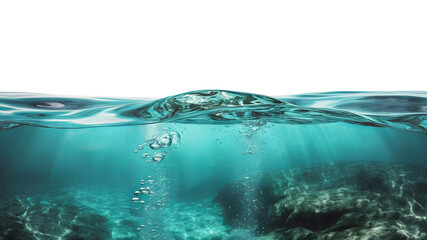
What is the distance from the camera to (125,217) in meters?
9.51

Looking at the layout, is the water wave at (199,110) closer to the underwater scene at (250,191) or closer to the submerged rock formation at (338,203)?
the underwater scene at (250,191)

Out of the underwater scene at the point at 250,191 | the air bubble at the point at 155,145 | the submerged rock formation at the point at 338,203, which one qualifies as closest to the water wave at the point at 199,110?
the underwater scene at the point at 250,191

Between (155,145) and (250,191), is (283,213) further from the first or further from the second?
(155,145)

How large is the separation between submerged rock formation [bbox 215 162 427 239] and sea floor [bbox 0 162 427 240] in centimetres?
2

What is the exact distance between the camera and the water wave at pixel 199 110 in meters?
7.60

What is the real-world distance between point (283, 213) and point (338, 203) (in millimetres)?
1551

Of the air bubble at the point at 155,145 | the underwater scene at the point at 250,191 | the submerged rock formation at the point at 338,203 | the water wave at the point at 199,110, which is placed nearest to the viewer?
the submerged rock formation at the point at 338,203

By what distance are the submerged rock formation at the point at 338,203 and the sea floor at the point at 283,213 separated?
0.02 meters

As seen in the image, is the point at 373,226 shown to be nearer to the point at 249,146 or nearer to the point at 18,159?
the point at 249,146

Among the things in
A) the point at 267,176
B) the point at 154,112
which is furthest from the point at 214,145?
the point at 154,112

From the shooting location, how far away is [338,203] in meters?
7.48

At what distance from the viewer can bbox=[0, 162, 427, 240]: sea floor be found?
639cm

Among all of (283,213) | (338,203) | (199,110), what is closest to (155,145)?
(199,110)

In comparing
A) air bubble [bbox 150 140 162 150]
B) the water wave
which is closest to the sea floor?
the water wave
